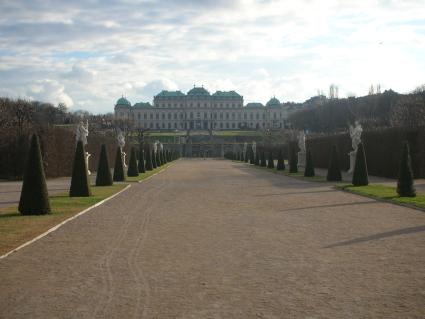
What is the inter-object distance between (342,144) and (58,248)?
26.8m

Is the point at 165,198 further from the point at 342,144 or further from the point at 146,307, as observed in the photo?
the point at 342,144

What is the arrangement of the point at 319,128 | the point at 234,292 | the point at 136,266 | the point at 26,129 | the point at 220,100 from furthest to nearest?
1. the point at 220,100
2. the point at 319,128
3. the point at 26,129
4. the point at 136,266
5. the point at 234,292

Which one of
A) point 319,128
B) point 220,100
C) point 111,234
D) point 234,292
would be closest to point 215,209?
point 111,234

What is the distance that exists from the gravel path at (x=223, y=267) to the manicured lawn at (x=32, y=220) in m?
0.37

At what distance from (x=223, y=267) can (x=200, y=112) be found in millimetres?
125881

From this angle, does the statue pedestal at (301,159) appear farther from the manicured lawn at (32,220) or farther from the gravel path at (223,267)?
the gravel path at (223,267)

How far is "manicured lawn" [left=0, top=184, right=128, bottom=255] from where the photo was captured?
26.2 ft

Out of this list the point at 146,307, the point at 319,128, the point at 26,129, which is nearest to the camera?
the point at 146,307

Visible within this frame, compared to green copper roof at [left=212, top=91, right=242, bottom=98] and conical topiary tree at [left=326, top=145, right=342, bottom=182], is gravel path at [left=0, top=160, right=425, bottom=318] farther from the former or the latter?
green copper roof at [left=212, top=91, right=242, bottom=98]

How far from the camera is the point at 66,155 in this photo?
28.4 metres

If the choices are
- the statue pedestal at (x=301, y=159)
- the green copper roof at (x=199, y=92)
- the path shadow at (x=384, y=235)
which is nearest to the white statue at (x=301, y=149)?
the statue pedestal at (x=301, y=159)

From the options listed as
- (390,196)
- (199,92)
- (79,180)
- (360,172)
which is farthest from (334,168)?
(199,92)

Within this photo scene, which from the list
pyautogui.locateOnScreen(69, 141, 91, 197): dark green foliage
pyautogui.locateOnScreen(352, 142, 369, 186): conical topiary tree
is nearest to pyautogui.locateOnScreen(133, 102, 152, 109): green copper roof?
pyautogui.locateOnScreen(352, 142, 369, 186): conical topiary tree

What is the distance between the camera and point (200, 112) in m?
131
